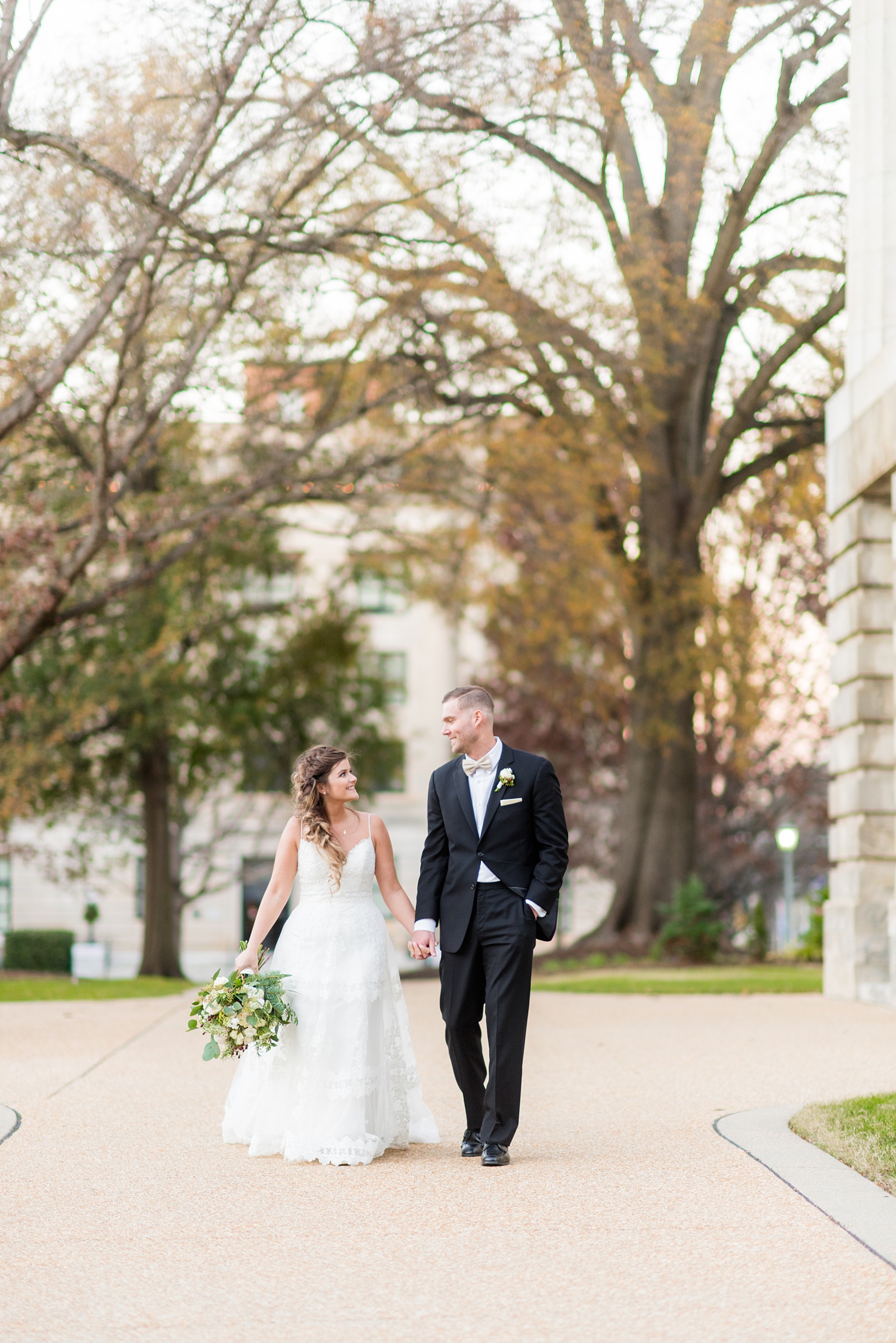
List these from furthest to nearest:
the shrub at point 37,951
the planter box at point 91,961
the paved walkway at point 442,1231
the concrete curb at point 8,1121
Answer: the planter box at point 91,961 < the shrub at point 37,951 < the concrete curb at point 8,1121 < the paved walkway at point 442,1231

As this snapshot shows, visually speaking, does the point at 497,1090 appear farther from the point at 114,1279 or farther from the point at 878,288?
the point at 878,288

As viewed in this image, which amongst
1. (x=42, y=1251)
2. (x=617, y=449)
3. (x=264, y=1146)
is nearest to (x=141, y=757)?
(x=617, y=449)

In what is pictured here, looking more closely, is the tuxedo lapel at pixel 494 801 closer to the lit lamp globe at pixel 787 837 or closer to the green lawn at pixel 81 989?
the green lawn at pixel 81 989

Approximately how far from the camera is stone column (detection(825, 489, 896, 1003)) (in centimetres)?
1566

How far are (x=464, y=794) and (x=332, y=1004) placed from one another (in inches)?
45.5

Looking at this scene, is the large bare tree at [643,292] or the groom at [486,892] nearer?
the groom at [486,892]

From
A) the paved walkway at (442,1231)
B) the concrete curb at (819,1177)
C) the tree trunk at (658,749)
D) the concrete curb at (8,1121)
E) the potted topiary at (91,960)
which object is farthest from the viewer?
the potted topiary at (91,960)

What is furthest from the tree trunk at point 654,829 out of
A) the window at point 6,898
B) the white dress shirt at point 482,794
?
the window at point 6,898

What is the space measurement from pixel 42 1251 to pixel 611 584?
74.9ft

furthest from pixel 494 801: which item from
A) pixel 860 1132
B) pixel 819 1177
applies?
pixel 860 1132

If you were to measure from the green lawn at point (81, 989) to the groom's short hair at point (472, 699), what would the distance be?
39.1ft

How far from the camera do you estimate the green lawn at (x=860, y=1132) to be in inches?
261

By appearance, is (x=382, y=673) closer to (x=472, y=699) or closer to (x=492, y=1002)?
(x=472, y=699)

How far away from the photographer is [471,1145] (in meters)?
7.32
